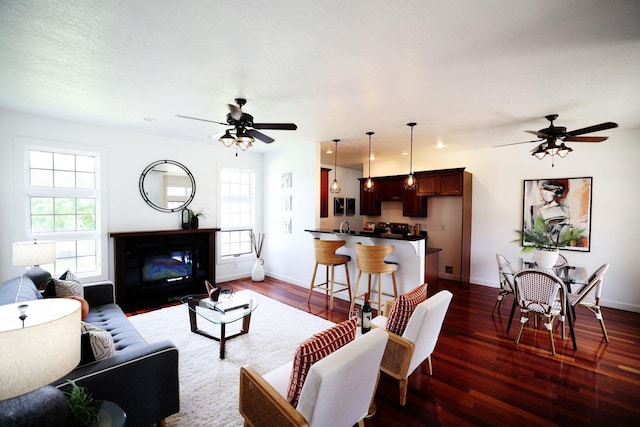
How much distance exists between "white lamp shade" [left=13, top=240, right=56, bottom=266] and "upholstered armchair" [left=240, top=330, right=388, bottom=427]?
108 inches

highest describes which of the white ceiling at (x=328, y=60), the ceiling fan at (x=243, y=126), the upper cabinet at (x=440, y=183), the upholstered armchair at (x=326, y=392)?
the white ceiling at (x=328, y=60)

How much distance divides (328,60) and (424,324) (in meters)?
2.16

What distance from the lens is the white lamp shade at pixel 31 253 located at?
2.81 metres

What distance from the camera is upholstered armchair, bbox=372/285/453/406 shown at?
2.03 m

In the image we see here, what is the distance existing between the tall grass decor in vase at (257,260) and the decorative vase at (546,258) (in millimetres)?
4598

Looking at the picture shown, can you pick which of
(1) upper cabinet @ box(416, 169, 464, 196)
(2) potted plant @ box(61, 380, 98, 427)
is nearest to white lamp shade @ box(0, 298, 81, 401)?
(2) potted plant @ box(61, 380, 98, 427)

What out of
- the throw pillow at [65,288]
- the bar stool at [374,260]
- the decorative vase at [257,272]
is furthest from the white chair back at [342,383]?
the decorative vase at [257,272]

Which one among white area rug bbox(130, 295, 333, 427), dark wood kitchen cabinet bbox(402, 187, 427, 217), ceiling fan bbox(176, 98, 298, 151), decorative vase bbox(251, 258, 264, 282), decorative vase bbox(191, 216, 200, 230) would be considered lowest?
white area rug bbox(130, 295, 333, 427)

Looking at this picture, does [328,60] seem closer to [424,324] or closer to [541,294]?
[424,324]

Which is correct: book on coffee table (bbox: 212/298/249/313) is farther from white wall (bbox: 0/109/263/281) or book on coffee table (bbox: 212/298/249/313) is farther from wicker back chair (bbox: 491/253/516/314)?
wicker back chair (bbox: 491/253/516/314)

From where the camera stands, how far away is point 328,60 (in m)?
2.25

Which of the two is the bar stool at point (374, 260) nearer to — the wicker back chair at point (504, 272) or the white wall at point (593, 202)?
the wicker back chair at point (504, 272)

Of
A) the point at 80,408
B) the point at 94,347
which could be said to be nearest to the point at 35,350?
the point at 80,408

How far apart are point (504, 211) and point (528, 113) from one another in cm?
244
